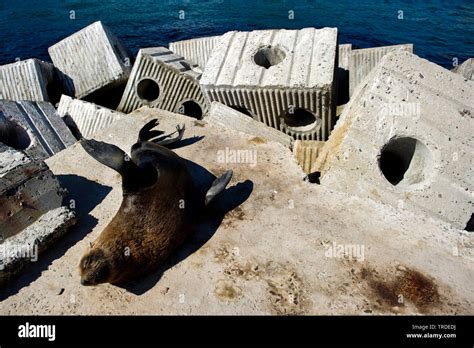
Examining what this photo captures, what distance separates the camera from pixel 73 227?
4805 mm

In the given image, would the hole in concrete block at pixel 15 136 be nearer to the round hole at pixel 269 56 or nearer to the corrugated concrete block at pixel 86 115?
the corrugated concrete block at pixel 86 115

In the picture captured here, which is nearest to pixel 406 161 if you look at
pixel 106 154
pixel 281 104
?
pixel 281 104

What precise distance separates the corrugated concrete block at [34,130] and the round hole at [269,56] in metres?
3.26

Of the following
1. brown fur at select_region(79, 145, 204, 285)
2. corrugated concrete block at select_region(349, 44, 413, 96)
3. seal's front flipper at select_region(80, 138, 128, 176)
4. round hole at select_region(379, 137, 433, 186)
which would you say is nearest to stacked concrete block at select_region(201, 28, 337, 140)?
round hole at select_region(379, 137, 433, 186)

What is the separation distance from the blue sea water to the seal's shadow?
365 inches

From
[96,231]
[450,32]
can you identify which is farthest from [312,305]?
[450,32]

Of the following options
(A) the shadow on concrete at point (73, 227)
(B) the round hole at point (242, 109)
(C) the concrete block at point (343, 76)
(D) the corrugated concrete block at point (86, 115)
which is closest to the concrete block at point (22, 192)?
(A) the shadow on concrete at point (73, 227)

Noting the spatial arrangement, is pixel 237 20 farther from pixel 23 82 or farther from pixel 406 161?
pixel 406 161

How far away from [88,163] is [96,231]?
1.44 m

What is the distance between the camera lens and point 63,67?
8570 millimetres

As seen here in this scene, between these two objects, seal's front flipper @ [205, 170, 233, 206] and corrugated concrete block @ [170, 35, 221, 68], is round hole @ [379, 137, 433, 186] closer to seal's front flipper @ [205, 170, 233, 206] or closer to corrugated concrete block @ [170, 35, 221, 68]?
seal's front flipper @ [205, 170, 233, 206]

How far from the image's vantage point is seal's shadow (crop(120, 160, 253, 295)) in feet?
13.7

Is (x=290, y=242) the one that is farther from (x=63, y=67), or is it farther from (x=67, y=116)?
(x=63, y=67)

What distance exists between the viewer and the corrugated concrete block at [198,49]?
9412 millimetres
